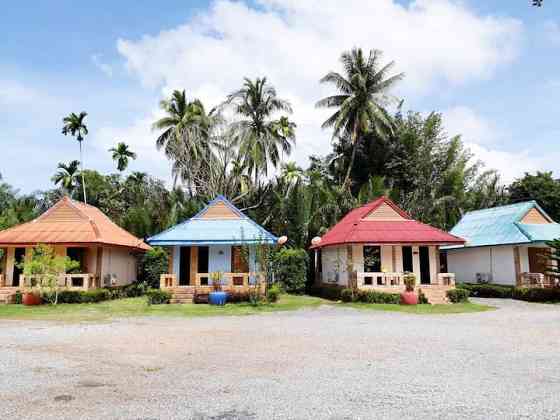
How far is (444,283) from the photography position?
2014cm

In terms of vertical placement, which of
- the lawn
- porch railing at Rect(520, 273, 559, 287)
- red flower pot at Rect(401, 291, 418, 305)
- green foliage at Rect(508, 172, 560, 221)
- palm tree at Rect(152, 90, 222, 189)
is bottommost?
the lawn

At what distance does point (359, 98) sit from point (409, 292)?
56.9 feet

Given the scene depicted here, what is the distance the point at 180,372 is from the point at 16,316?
35.9ft

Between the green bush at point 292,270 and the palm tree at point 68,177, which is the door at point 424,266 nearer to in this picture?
the green bush at point 292,270

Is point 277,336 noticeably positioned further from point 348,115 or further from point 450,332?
point 348,115

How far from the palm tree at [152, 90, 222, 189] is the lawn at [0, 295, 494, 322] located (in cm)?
1545

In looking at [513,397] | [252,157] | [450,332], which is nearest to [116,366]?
[513,397]

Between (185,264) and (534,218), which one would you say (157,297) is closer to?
(185,264)

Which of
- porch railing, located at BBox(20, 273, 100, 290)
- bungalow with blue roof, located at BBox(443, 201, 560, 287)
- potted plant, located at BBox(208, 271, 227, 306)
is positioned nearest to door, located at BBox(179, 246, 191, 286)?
potted plant, located at BBox(208, 271, 227, 306)

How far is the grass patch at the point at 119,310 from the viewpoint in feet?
50.5

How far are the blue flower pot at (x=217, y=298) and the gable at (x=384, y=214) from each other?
7.63 m

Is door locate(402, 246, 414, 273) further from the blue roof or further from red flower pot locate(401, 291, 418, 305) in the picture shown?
the blue roof

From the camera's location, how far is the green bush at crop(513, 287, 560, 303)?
2000 centimetres

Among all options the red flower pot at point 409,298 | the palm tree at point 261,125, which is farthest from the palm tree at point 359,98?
the red flower pot at point 409,298
